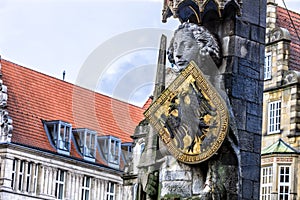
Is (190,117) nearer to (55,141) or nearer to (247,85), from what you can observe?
(247,85)

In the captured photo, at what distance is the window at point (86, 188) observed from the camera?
1246 inches

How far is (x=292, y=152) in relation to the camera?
2198 cm

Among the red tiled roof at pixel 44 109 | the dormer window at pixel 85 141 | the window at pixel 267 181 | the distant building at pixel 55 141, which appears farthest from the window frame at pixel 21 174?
the window at pixel 267 181

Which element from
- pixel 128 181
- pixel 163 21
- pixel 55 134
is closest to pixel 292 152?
pixel 128 181

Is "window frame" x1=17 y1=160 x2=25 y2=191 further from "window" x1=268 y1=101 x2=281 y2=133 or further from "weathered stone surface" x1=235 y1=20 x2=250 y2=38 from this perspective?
"weathered stone surface" x1=235 y1=20 x2=250 y2=38

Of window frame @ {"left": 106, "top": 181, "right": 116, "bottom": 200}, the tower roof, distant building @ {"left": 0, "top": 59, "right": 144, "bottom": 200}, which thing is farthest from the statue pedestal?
window frame @ {"left": 106, "top": 181, "right": 116, "bottom": 200}

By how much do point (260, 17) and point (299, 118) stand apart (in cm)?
1444

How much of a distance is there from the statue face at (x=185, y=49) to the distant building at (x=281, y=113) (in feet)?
45.7

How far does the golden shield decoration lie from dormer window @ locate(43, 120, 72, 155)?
22352 millimetres

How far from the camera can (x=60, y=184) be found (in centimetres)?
3066

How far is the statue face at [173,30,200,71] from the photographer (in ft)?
26.5

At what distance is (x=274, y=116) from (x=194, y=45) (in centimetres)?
1524

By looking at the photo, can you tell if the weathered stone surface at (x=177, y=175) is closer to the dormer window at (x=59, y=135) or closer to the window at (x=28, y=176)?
the window at (x=28, y=176)

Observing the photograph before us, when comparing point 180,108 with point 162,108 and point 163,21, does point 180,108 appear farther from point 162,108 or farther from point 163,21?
point 163,21
